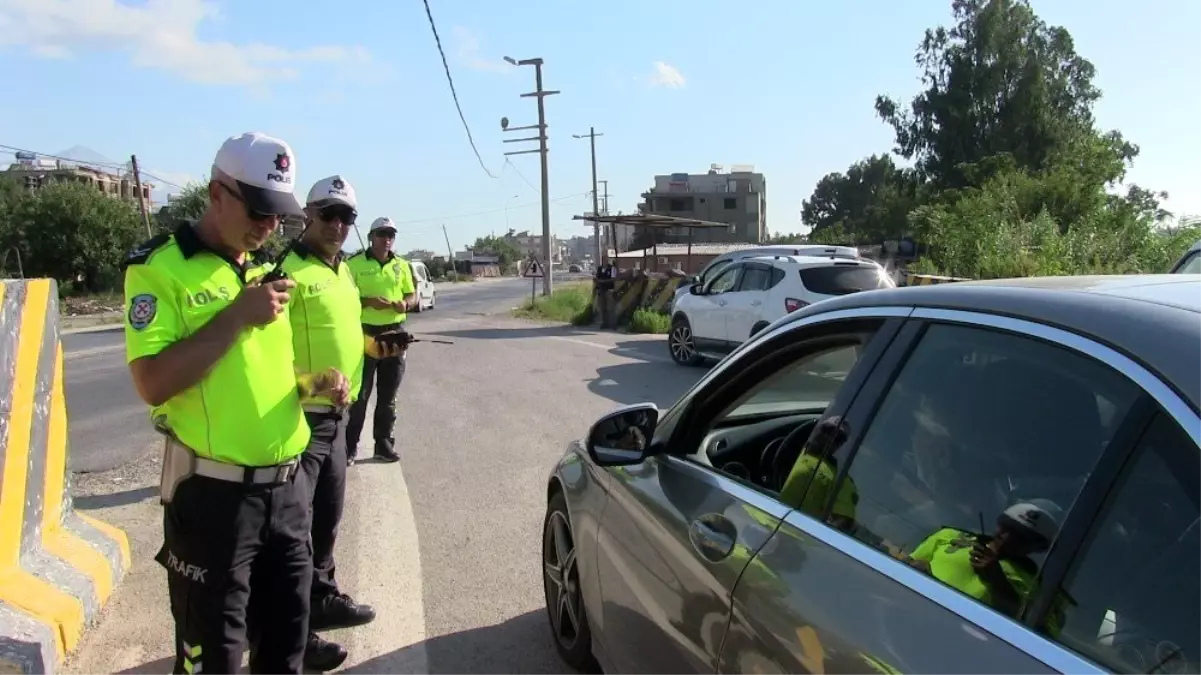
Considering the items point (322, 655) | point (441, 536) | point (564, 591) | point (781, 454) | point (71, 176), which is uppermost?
point (71, 176)

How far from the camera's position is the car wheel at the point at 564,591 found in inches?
136

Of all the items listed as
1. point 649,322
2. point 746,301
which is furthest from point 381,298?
point 649,322

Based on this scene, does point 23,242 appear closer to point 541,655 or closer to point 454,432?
point 454,432

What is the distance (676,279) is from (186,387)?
19150 mm

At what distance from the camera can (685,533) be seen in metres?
2.43

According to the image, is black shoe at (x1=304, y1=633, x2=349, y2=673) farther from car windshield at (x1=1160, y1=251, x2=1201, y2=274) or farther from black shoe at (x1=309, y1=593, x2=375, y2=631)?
car windshield at (x1=1160, y1=251, x2=1201, y2=274)

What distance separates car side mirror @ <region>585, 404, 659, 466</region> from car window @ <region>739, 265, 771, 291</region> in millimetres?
9940

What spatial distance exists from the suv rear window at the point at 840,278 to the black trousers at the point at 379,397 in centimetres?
680

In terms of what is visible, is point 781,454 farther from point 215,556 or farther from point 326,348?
point 326,348

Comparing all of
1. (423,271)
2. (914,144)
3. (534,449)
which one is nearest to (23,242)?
(423,271)

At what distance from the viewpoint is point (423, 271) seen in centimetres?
3347

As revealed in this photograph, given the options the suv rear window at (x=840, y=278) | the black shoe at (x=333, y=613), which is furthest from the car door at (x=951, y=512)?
the suv rear window at (x=840, y=278)

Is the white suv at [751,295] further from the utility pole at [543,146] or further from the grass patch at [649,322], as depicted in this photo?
the utility pole at [543,146]

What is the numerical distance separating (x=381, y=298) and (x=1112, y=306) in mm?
5404
